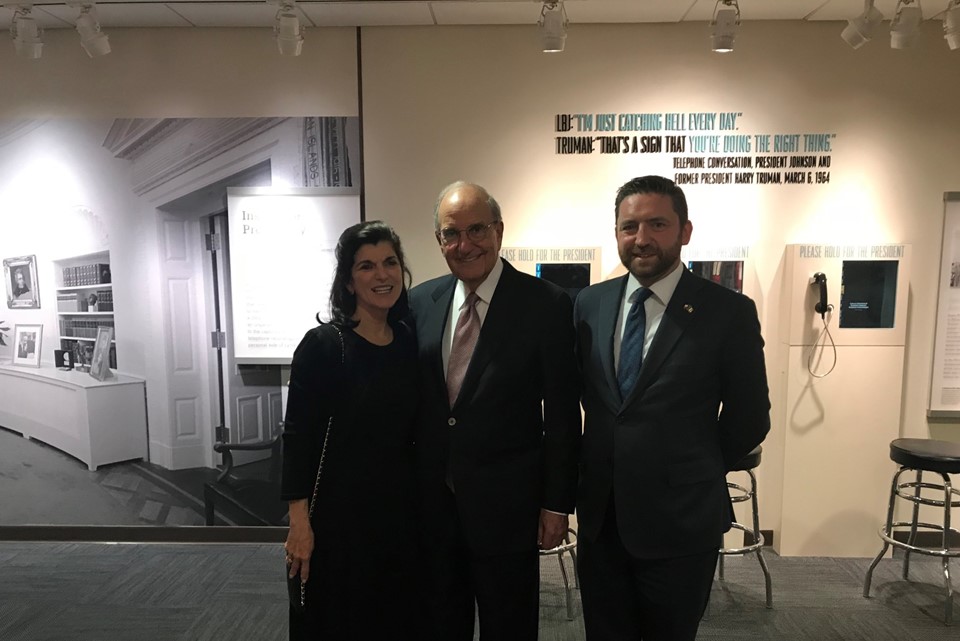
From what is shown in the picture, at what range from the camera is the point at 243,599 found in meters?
2.92

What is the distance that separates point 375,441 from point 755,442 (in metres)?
1.11

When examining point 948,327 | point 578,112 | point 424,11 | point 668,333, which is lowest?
point 948,327

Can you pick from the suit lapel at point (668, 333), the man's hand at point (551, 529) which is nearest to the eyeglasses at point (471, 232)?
the suit lapel at point (668, 333)

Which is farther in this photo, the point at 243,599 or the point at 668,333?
the point at 243,599

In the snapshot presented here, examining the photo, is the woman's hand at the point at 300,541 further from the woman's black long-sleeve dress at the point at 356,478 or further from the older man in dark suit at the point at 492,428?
the older man in dark suit at the point at 492,428

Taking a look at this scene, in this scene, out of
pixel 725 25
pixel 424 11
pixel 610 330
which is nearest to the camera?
pixel 610 330

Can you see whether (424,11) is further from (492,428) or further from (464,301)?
(492,428)

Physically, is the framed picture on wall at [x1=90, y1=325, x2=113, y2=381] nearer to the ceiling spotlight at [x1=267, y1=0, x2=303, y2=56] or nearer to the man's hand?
the ceiling spotlight at [x1=267, y1=0, x2=303, y2=56]

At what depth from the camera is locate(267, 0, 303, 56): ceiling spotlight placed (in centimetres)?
270

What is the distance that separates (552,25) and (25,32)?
8.33 ft

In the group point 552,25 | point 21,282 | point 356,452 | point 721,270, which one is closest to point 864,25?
point 721,270

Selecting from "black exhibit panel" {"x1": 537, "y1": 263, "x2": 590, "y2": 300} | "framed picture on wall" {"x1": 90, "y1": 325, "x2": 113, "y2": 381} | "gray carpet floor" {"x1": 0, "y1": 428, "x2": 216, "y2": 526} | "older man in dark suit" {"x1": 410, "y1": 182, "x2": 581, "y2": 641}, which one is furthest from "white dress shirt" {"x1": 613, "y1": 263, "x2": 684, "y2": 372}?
"framed picture on wall" {"x1": 90, "y1": 325, "x2": 113, "y2": 381}

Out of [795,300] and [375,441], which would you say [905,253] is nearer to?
[795,300]

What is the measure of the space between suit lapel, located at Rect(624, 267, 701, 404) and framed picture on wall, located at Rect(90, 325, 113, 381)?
3.29 meters
